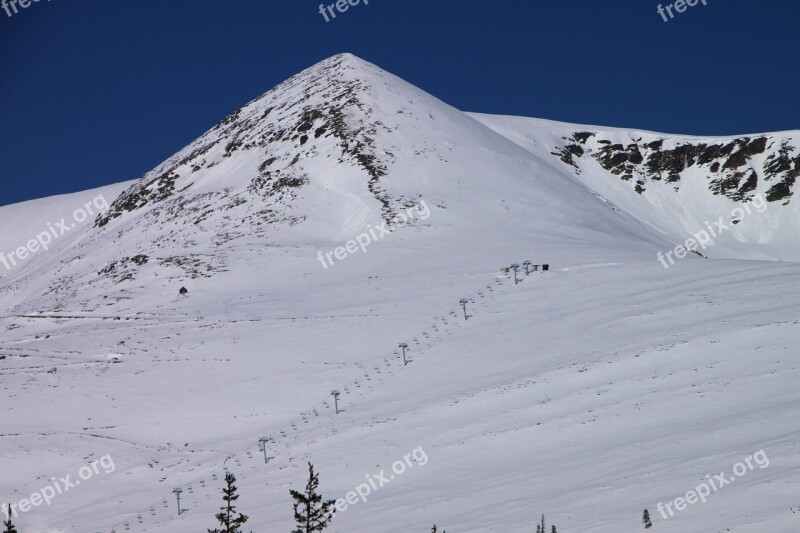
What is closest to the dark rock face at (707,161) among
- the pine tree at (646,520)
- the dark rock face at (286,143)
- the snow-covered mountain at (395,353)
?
the snow-covered mountain at (395,353)

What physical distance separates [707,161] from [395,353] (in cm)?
8833

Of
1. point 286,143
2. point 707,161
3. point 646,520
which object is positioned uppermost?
point 286,143

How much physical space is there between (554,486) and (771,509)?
25.5ft

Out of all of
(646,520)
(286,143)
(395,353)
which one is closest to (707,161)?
(286,143)

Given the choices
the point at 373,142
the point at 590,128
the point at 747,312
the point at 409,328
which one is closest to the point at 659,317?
the point at 747,312

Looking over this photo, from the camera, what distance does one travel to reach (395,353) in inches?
1962

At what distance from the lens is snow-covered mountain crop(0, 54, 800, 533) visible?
32.0 metres

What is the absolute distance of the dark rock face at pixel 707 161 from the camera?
119375 mm

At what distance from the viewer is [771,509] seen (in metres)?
24.2

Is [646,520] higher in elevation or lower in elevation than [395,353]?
lower

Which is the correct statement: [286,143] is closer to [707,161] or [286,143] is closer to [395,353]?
[395,353]

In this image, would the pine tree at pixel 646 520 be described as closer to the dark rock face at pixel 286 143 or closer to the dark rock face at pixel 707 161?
the dark rock face at pixel 286 143

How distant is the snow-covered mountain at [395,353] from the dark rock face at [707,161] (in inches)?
743

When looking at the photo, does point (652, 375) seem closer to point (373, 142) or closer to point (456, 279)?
point (456, 279)
